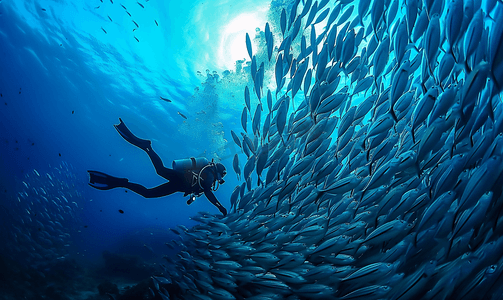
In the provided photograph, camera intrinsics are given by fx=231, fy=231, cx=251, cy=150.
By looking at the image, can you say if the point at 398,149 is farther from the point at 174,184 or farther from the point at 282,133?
the point at 174,184

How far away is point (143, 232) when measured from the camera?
24.1m

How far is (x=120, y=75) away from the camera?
1834 cm

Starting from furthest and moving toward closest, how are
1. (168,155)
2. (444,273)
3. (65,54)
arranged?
1. (168,155)
2. (65,54)
3. (444,273)

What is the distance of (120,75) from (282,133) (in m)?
19.1

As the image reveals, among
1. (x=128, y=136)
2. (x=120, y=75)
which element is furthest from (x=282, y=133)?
(x=120, y=75)

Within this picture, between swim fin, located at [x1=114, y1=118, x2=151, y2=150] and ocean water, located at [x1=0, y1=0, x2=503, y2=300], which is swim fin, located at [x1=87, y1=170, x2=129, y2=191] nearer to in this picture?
swim fin, located at [x1=114, y1=118, x2=151, y2=150]

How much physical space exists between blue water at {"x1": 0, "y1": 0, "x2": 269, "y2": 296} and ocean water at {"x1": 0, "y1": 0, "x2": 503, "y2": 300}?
128mm

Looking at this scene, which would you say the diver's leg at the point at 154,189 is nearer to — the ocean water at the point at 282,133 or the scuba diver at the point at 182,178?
the scuba diver at the point at 182,178

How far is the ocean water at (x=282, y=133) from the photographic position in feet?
8.52

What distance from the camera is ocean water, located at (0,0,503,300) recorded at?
2596 mm

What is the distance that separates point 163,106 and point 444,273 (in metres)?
21.6

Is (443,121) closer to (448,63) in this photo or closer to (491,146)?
(448,63)

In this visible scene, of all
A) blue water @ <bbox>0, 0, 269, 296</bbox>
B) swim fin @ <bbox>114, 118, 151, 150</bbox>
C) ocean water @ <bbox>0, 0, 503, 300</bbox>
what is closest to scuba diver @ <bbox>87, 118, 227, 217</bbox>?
swim fin @ <bbox>114, 118, 151, 150</bbox>

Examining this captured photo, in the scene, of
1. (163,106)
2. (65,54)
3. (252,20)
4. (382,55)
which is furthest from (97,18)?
(382,55)
